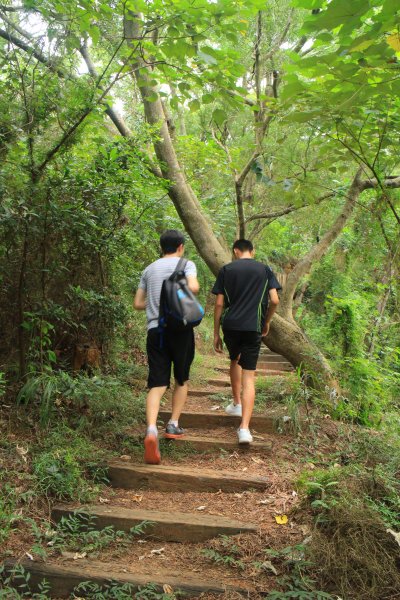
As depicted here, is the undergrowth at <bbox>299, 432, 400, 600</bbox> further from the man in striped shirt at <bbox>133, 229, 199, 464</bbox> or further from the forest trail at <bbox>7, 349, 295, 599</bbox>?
the man in striped shirt at <bbox>133, 229, 199, 464</bbox>

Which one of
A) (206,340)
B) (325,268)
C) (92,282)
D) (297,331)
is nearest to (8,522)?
(92,282)

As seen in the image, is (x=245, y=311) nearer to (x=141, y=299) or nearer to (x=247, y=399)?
(x=247, y=399)

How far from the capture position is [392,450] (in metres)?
3.69

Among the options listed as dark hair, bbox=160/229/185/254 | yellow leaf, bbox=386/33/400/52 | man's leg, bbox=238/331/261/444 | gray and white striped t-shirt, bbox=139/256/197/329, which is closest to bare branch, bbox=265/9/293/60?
dark hair, bbox=160/229/185/254

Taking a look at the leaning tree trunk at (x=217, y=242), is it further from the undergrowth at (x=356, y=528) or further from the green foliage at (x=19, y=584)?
the green foliage at (x=19, y=584)

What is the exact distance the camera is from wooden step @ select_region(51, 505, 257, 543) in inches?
120

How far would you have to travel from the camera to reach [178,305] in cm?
385

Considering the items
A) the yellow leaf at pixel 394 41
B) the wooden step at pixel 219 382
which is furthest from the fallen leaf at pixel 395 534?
the wooden step at pixel 219 382

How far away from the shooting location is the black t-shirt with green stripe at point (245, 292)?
4355 mm

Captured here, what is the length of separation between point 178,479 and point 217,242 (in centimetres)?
352

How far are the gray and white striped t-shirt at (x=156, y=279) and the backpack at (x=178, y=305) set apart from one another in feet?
0.31

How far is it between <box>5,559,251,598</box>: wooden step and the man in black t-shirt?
1663 millimetres

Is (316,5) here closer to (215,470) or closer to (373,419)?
(215,470)

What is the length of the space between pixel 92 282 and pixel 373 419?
371 cm
